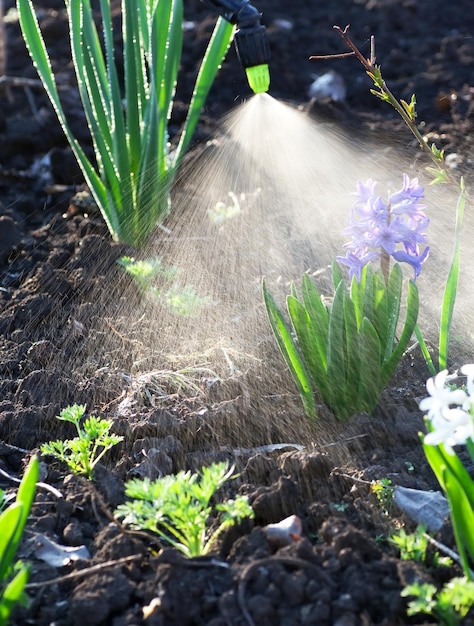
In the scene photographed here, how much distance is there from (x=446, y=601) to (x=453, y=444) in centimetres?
27

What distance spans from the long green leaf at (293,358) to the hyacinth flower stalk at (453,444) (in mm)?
645

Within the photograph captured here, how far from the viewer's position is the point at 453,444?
1.53 metres

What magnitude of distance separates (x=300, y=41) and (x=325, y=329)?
13.6 feet

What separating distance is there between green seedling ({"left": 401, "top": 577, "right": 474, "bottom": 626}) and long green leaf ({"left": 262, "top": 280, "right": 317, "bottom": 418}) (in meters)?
0.77

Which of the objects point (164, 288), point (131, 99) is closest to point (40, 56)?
point (131, 99)

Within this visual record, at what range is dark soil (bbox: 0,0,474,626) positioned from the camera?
1.64 m

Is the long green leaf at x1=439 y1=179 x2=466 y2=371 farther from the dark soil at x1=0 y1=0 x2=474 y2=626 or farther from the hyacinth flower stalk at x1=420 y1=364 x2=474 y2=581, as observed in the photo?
the hyacinth flower stalk at x1=420 y1=364 x2=474 y2=581

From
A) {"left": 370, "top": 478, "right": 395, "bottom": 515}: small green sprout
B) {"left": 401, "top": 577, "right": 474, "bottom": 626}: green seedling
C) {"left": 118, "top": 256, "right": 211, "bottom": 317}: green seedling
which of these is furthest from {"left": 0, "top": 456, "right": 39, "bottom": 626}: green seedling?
{"left": 118, "top": 256, "right": 211, "bottom": 317}: green seedling

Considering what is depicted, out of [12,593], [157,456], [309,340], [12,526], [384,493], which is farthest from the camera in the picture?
[309,340]

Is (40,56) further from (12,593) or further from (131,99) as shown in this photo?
(12,593)

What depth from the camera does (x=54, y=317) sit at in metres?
3.06

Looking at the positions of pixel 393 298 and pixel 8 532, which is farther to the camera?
pixel 393 298

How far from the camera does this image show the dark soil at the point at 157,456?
1.64m

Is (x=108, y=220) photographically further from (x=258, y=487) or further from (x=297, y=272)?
(x=258, y=487)
